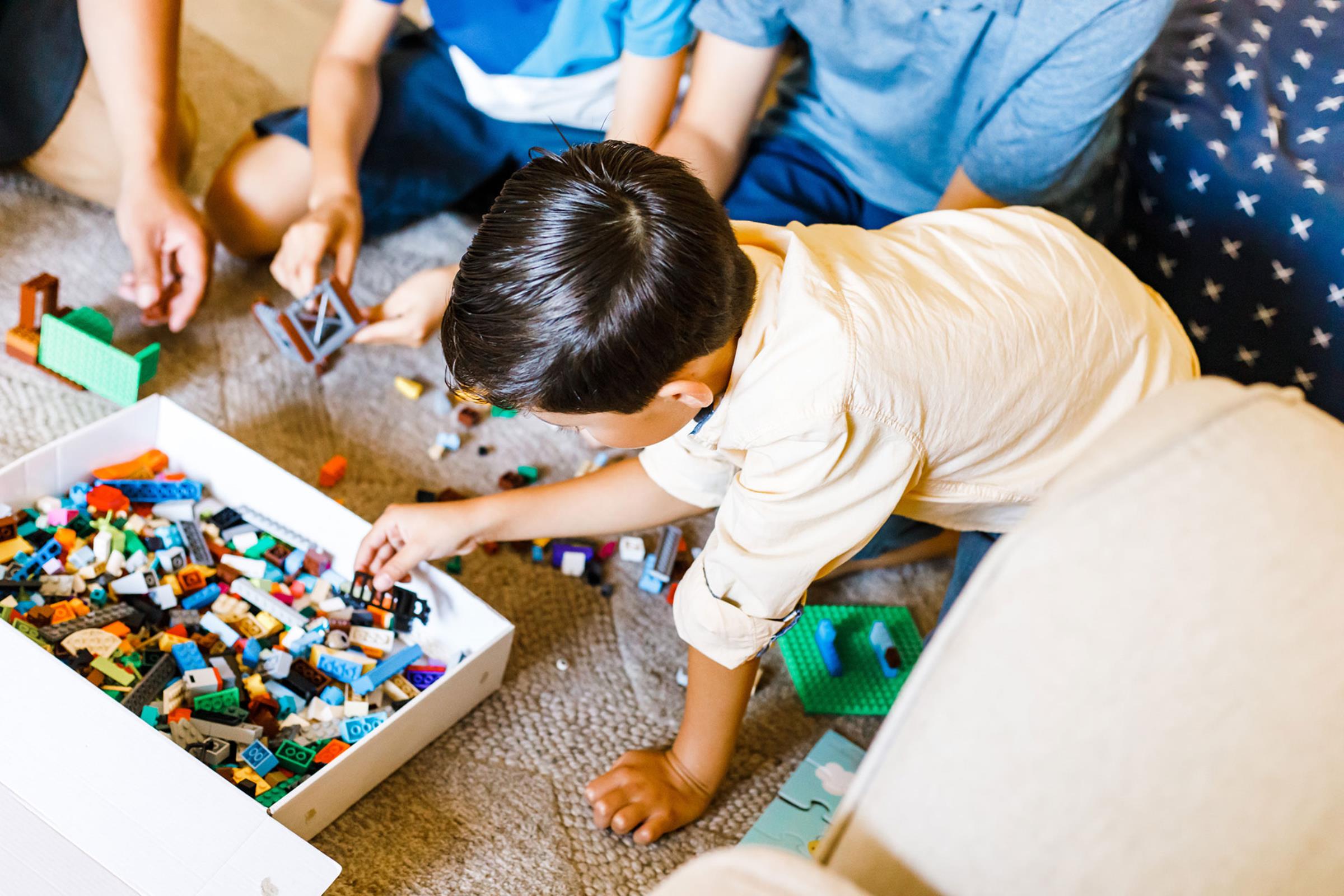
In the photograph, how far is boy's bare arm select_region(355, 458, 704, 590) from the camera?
89 centimetres

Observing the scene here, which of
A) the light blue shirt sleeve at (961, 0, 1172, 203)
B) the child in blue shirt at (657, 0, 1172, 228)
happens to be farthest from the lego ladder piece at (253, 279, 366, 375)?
the light blue shirt sleeve at (961, 0, 1172, 203)

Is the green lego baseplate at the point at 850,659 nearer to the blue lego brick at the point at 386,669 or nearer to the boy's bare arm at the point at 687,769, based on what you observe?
the boy's bare arm at the point at 687,769

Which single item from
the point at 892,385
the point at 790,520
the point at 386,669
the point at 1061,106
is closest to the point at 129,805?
the point at 386,669

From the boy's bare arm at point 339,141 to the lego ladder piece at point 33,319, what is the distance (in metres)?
0.23

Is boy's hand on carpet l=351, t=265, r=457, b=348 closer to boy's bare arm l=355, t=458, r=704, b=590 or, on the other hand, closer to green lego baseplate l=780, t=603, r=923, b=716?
boy's bare arm l=355, t=458, r=704, b=590

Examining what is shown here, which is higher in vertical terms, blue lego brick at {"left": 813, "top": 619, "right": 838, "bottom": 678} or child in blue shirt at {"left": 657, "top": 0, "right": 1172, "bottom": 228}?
child in blue shirt at {"left": 657, "top": 0, "right": 1172, "bottom": 228}

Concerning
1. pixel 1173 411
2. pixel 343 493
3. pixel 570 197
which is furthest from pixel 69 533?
pixel 1173 411

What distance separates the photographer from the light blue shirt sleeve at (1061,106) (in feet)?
3.08

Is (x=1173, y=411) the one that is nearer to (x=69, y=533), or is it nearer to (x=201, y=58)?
(x=69, y=533)

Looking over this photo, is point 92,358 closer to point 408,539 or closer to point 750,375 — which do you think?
point 408,539

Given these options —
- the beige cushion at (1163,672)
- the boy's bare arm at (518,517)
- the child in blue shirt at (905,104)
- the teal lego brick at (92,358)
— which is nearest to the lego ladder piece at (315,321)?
the teal lego brick at (92,358)

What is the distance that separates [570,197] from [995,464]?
434 millimetres

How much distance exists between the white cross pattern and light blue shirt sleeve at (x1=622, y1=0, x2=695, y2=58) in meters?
0.60

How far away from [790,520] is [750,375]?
0.11 metres
